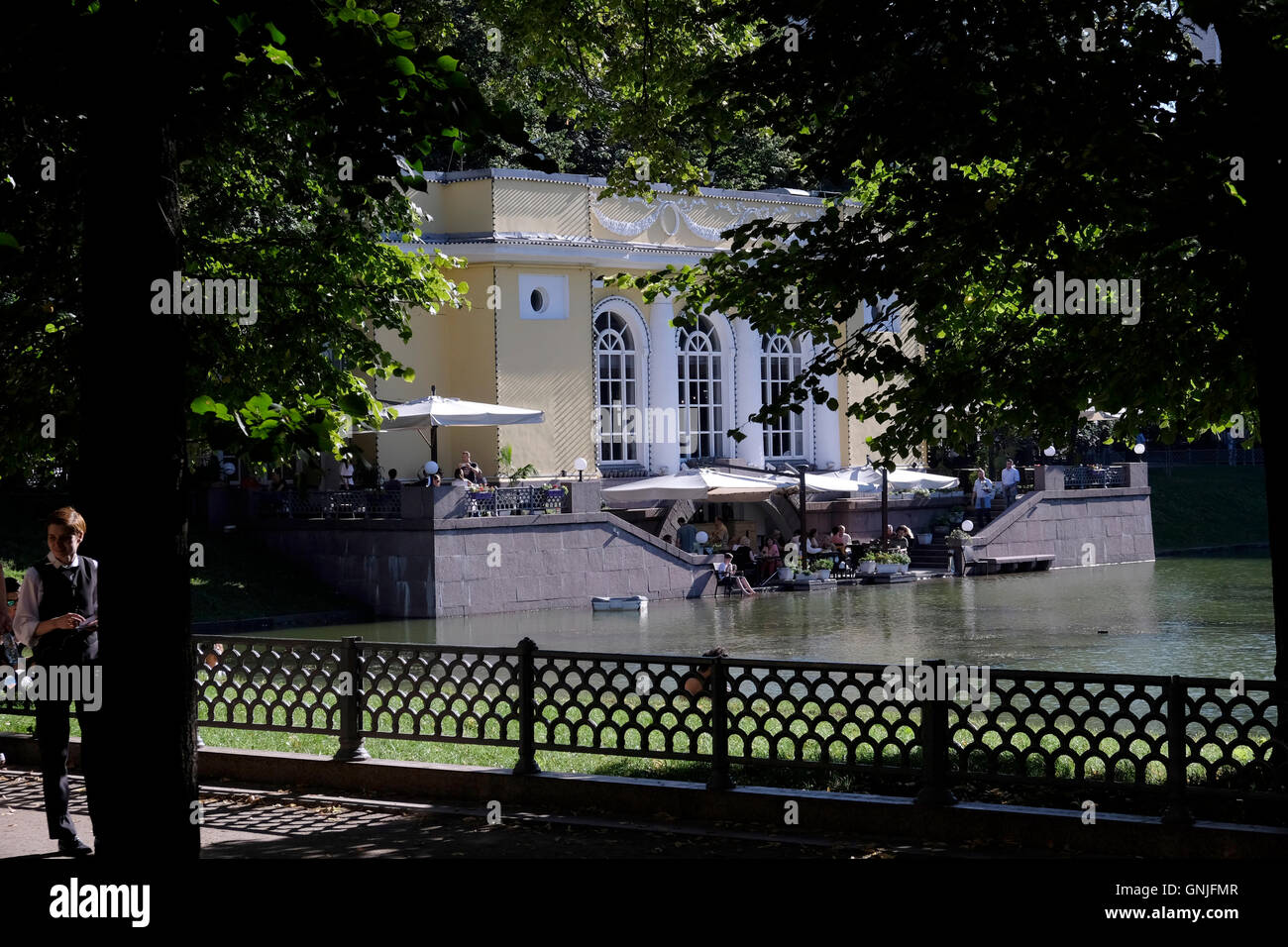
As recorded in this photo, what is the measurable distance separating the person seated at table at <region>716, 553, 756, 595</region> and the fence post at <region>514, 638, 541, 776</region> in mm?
24726

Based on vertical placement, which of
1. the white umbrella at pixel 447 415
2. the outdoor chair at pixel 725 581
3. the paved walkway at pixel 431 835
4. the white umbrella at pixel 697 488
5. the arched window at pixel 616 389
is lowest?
the paved walkway at pixel 431 835

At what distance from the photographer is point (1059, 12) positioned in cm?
935

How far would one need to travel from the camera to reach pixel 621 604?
31297 millimetres

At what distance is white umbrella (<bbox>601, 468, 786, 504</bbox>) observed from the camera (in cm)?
3581

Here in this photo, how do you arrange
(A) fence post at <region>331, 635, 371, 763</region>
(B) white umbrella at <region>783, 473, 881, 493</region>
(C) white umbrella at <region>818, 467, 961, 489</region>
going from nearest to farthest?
(A) fence post at <region>331, 635, 371, 763</region>, (B) white umbrella at <region>783, 473, 881, 493</region>, (C) white umbrella at <region>818, 467, 961, 489</region>

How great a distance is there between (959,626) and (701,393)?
17190mm

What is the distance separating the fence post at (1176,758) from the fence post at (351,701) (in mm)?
4967

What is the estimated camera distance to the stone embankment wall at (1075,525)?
40.5m

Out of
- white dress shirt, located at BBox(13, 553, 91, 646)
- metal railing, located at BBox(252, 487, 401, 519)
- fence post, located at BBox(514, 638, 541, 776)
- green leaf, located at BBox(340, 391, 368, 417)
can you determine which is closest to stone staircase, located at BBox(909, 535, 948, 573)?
metal railing, located at BBox(252, 487, 401, 519)

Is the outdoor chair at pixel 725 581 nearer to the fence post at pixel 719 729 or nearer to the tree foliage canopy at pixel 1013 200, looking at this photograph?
the tree foliage canopy at pixel 1013 200

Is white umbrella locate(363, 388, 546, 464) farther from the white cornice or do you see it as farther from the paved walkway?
the paved walkway

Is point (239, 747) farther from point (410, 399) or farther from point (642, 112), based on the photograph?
point (410, 399)

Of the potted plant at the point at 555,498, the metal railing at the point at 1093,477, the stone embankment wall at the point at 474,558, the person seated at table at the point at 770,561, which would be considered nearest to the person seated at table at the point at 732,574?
the person seated at table at the point at 770,561

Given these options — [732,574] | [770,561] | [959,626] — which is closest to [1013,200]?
[959,626]
